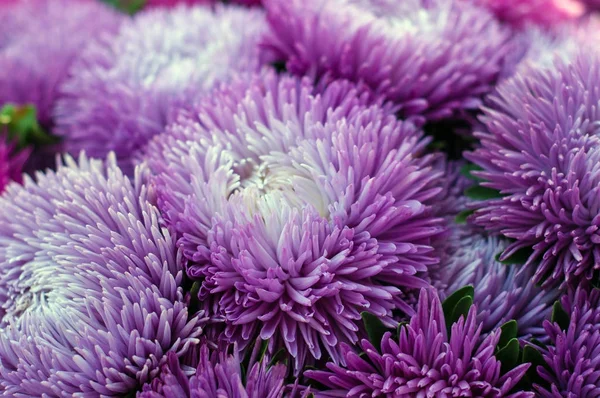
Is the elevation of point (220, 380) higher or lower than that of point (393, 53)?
lower

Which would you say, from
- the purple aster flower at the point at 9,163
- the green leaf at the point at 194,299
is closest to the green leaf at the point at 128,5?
the purple aster flower at the point at 9,163

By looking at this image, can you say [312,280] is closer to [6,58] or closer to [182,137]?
[182,137]

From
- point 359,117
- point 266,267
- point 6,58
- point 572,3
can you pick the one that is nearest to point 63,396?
point 266,267

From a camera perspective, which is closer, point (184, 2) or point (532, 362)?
point (532, 362)

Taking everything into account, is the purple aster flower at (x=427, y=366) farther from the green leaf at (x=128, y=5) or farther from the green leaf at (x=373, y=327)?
the green leaf at (x=128, y=5)

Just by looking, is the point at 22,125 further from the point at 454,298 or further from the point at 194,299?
the point at 454,298

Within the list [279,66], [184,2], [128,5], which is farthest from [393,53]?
[128,5]
